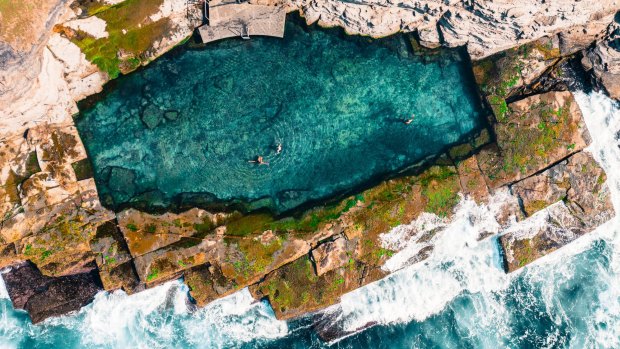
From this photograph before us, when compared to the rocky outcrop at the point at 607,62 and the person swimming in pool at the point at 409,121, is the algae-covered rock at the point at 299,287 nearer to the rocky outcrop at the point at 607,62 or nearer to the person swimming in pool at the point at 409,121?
the person swimming in pool at the point at 409,121

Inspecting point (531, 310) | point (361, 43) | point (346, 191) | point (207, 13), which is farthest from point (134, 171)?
point (531, 310)

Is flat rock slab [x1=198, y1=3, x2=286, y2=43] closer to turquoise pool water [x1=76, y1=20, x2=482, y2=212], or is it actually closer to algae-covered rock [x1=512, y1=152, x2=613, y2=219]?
turquoise pool water [x1=76, y1=20, x2=482, y2=212]

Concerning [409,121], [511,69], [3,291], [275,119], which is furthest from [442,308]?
[3,291]

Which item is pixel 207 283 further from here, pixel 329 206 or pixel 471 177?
pixel 471 177

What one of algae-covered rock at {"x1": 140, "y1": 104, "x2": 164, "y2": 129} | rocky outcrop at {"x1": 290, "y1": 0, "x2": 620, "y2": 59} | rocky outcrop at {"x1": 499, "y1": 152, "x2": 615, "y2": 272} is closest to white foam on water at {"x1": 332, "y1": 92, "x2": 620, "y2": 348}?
rocky outcrop at {"x1": 499, "y1": 152, "x2": 615, "y2": 272}

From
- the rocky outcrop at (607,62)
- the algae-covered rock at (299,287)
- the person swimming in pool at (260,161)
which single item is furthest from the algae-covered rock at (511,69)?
the person swimming in pool at (260,161)

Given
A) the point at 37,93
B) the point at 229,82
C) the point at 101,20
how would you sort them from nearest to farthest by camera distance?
the point at 37,93, the point at 101,20, the point at 229,82

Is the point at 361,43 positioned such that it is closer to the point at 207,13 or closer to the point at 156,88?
the point at 207,13
